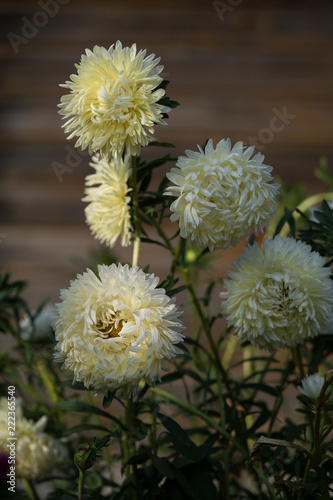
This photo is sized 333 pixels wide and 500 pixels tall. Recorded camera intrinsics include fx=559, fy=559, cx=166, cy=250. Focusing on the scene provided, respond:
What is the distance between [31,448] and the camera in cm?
49

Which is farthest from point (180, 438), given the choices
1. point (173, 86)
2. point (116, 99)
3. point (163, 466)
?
point (173, 86)

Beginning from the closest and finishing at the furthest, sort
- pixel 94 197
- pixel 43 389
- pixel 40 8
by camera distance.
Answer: pixel 94 197 → pixel 43 389 → pixel 40 8

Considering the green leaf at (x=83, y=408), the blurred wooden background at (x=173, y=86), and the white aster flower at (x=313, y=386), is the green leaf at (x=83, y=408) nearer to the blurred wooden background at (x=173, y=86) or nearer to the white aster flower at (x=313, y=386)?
Result: the white aster flower at (x=313, y=386)

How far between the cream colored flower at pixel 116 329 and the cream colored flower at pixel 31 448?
191 millimetres

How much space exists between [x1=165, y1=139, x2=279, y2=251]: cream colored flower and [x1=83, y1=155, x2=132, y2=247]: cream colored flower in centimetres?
8

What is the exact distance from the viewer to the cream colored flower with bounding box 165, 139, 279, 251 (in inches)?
13.5

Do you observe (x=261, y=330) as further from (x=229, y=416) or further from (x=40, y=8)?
(x=40, y=8)

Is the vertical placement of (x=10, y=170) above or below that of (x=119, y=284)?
above

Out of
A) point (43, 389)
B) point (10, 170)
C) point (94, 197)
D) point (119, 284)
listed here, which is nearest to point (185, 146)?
point (10, 170)

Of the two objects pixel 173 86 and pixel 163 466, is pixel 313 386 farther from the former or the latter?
pixel 173 86

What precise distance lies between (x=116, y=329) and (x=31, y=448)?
210mm

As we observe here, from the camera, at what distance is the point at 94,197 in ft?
1.45

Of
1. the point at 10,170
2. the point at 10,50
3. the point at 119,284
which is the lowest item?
the point at 119,284

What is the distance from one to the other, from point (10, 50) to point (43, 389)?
1.50m
